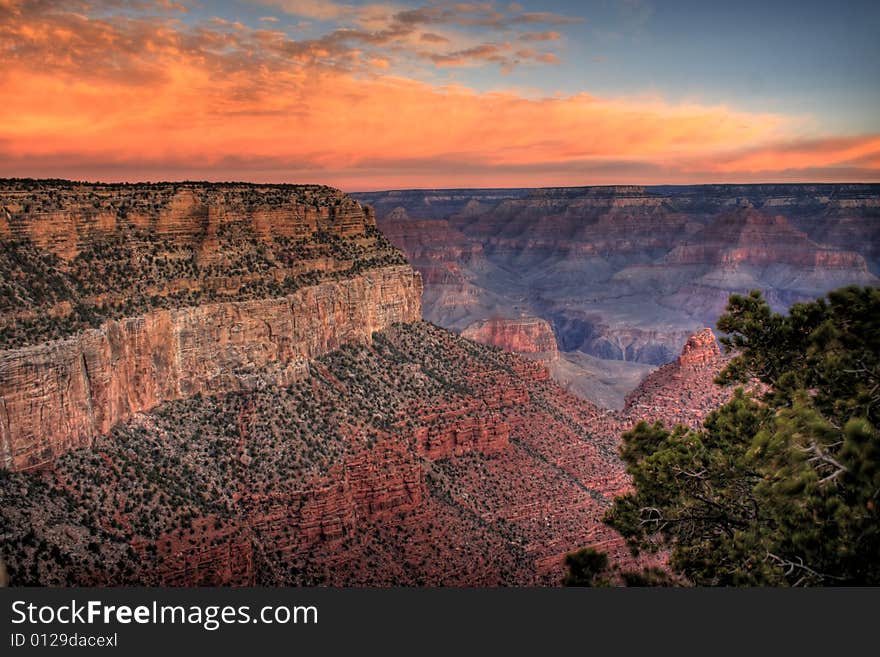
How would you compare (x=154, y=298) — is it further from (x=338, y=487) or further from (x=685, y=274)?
(x=685, y=274)

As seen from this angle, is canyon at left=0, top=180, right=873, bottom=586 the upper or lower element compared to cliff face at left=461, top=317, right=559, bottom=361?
upper

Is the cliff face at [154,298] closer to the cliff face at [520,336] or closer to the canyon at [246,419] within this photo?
the canyon at [246,419]

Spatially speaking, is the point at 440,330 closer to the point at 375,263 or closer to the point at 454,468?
the point at 375,263

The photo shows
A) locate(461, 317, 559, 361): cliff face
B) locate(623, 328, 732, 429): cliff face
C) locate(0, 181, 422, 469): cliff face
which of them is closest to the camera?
locate(0, 181, 422, 469): cliff face

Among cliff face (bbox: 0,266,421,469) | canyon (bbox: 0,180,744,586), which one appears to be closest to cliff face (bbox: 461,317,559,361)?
canyon (bbox: 0,180,744,586)

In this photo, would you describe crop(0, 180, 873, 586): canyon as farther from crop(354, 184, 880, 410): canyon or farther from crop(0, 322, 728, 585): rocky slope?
crop(354, 184, 880, 410): canyon

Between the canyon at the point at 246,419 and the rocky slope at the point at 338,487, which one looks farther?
the canyon at the point at 246,419

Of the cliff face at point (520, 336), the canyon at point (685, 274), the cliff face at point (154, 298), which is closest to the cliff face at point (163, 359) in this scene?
the cliff face at point (154, 298)

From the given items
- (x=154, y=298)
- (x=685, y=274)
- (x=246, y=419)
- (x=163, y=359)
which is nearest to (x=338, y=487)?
(x=246, y=419)

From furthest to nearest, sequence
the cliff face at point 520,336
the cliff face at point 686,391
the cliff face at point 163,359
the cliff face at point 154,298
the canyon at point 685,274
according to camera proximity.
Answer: the canyon at point 685,274, the cliff face at point 520,336, the cliff face at point 686,391, the cliff face at point 154,298, the cliff face at point 163,359

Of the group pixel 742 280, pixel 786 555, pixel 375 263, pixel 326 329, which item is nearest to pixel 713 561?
pixel 786 555

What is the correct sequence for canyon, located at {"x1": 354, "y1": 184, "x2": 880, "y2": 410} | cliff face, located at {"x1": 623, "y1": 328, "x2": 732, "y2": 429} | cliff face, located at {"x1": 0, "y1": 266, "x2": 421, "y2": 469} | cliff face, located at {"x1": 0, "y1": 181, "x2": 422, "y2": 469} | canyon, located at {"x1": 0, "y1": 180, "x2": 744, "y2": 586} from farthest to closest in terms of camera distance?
canyon, located at {"x1": 354, "y1": 184, "x2": 880, "y2": 410} < cliff face, located at {"x1": 623, "y1": 328, "x2": 732, "y2": 429} < cliff face, located at {"x1": 0, "y1": 181, "x2": 422, "y2": 469} < canyon, located at {"x1": 0, "y1": 180, "x2": 744, "y2": 586} < cliff face, located at {"x1": 0, "y1": 266, "x2": 421, "y2": 469}
